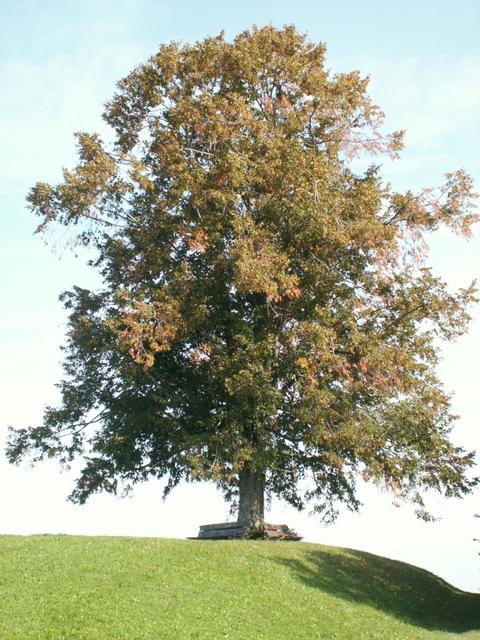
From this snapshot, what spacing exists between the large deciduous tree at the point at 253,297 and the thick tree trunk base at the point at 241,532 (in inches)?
16.3

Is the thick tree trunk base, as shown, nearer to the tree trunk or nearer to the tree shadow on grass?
the tree trunk

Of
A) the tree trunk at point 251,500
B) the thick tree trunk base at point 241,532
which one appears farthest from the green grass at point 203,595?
the tree trunk at point 251,500

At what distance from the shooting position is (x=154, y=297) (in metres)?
31.0

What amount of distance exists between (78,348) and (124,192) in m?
7.55

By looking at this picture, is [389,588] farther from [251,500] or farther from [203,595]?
[203,595]

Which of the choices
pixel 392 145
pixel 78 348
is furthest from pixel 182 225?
pixel 392 145

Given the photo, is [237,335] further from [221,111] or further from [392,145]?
[392,145]

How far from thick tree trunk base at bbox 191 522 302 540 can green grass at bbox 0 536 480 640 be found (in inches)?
64.9

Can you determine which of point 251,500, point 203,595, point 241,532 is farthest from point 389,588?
point 203,595

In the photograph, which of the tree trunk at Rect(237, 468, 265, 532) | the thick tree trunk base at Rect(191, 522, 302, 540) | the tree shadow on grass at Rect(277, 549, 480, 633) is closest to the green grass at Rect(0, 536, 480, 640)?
the tree shadow on grass at Rect(277, 549, 480, 633)

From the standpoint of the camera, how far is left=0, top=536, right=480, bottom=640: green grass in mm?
19125

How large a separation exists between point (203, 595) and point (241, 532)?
9340 mm

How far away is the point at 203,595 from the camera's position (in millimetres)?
21766

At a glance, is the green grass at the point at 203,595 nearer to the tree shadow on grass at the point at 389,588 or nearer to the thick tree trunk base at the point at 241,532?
the tree shadow on grass at the point at 389,588
